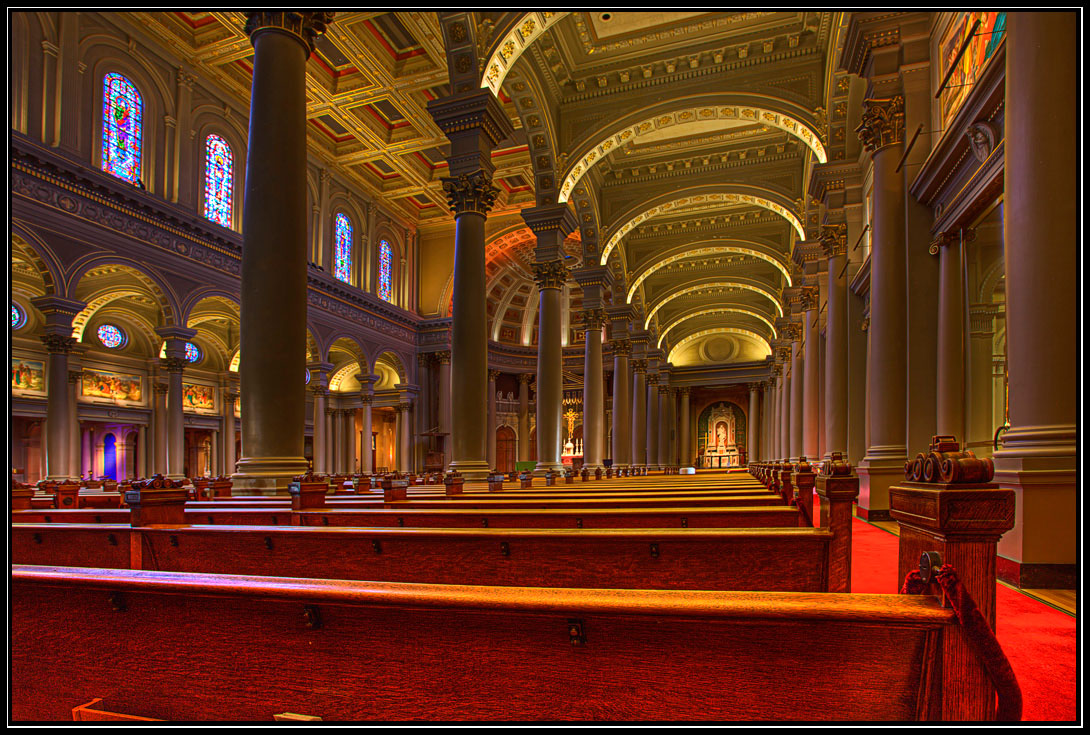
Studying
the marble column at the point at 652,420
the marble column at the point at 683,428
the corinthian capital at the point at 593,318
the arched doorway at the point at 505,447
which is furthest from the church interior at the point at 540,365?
the marble column at the point at 683,428

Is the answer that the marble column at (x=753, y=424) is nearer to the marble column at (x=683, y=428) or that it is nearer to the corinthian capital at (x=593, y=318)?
the marble column at (x=683, y=428)

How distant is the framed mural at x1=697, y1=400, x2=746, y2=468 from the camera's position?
35656mm

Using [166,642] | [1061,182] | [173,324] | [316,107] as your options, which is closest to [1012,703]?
[166,642]

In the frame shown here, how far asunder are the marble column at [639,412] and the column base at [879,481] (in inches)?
679

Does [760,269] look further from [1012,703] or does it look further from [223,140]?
[1012,703]

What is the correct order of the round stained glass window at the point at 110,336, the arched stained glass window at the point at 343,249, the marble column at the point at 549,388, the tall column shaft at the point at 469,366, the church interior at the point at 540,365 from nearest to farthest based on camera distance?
the church interior at the point at 540,365 < the tall column shaft at the point at 469,366 < the marble column at the point at 549,388 < the round stained glass window at the point at 110,336 < the arched stained glass window at the point at 343,249

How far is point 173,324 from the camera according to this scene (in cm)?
1625

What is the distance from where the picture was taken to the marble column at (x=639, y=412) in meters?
25.5

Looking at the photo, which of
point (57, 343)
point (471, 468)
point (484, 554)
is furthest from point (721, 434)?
point (484, 554)

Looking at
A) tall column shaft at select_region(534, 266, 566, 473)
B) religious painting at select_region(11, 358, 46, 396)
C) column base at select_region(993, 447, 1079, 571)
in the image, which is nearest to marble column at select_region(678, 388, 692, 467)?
tall column shaft at select_region(534, 266, 566, 473)

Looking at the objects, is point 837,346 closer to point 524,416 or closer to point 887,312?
point 887,312

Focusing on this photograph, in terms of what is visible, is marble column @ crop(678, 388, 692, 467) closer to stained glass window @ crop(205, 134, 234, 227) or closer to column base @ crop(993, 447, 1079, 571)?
stained glass window @ crop(205, 134, 234, 227)

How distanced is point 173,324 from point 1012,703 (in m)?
18.9

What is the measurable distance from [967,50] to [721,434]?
102ft
